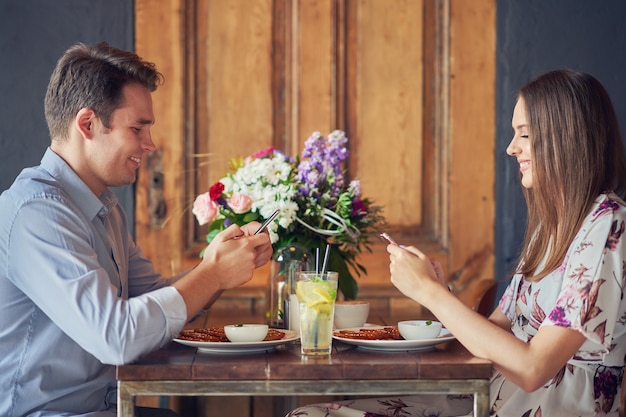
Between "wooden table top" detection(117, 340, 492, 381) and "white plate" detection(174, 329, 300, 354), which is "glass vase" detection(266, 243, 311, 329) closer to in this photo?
"white plate" detection(174, 329, 300, 354)

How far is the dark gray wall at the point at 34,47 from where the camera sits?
10.1 feet

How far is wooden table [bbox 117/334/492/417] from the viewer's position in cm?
145

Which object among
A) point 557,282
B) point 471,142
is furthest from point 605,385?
point 471,142

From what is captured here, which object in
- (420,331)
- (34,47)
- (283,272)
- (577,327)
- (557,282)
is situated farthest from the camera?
(34,47)

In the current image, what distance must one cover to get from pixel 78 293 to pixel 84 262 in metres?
0.07

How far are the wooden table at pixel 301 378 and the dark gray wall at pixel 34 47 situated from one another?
1.85 meters

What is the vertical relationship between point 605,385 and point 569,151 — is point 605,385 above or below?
below

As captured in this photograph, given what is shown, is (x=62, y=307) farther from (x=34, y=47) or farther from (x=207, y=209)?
(x=34, y=47)

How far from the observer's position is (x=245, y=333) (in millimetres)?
1618

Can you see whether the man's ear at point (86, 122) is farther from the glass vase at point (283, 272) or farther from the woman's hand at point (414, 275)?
the woman's hand at point (414, 275)

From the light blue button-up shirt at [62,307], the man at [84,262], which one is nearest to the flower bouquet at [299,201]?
the man at [84,262]

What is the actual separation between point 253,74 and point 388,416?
1660 millimetres

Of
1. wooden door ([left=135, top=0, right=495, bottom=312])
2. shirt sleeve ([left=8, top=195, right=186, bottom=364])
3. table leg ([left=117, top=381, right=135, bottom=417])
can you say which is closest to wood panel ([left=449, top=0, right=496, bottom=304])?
wooden door ([left=135, top=0, right=495, bottom=312])

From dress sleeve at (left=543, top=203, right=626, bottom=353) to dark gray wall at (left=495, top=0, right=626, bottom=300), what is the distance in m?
1.44
